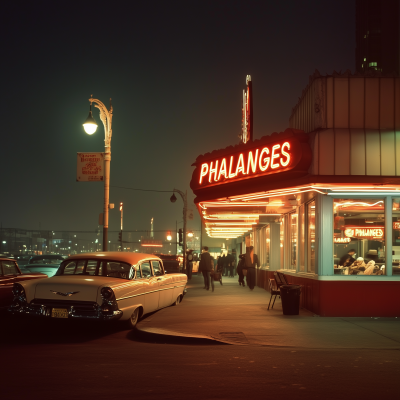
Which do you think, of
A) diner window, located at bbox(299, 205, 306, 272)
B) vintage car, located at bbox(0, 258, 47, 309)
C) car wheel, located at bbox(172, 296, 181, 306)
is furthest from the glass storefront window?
vintage car, located at bbox(0, 258, 47, 309)

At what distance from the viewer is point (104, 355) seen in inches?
310

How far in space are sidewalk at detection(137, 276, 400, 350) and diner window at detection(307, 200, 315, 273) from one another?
4.13 ft

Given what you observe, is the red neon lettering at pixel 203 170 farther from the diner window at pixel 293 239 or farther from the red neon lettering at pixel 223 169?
the diner window at pixel 293 239

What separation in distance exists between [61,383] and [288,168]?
291 inches

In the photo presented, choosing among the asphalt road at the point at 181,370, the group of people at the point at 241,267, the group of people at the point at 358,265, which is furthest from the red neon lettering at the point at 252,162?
the group of people at the point at 241,267

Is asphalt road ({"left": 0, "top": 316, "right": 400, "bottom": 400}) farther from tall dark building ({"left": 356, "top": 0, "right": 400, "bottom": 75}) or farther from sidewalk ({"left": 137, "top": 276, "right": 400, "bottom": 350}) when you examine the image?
tall dark building ({"left": 356, "top": 0, "right": 400, "bottom": 75})

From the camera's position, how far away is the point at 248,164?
42.6ft

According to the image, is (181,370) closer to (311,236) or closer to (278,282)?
(278,282)

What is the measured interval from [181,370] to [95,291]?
306cm

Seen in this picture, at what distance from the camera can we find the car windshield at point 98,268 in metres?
10.6

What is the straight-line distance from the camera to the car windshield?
10609mm

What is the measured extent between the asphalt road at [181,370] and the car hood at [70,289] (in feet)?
2.57

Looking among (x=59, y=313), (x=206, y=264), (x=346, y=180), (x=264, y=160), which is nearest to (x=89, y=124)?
(x=264, y=160)

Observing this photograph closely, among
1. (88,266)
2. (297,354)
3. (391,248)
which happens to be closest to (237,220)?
(391,248)
